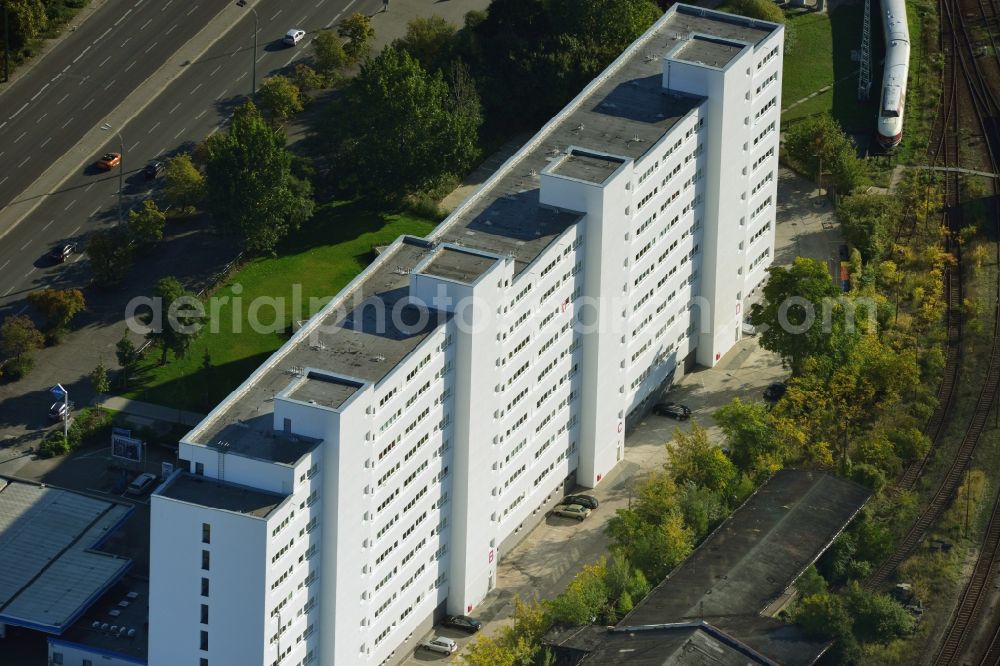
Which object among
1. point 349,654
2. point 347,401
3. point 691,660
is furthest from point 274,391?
point 691,660

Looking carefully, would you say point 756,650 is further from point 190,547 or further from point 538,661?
point 190,547

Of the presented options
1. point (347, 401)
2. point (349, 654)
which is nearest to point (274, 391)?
point (347, 401)

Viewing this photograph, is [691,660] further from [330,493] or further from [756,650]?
[330,493]

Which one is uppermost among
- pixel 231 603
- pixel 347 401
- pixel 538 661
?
pixel 347 401

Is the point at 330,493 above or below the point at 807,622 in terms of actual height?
above

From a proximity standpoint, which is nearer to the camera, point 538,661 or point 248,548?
point 248,548

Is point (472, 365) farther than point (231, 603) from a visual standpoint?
Yes

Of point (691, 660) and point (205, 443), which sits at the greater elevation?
point (205, 443)

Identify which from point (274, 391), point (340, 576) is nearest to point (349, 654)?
point (340, 576)
